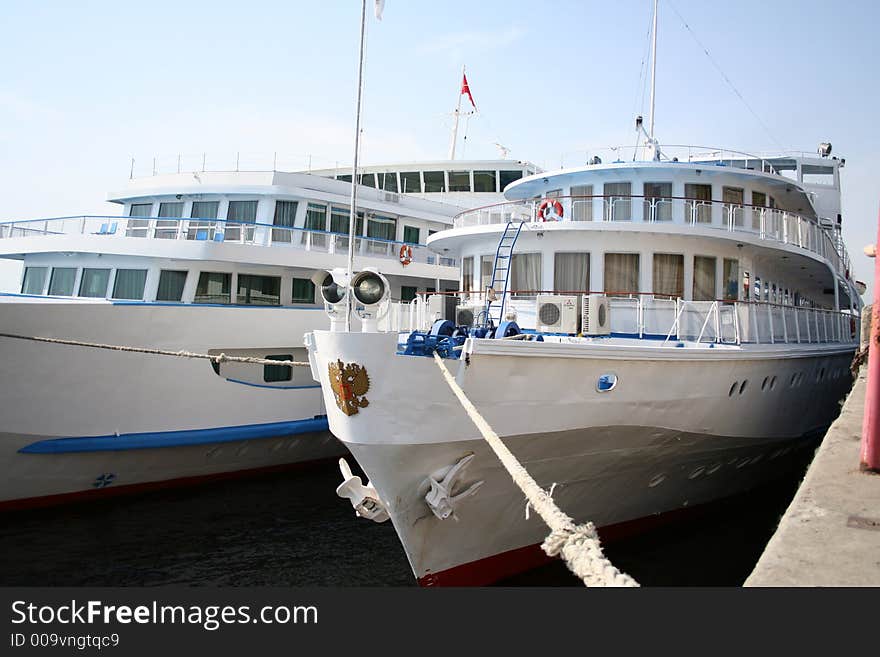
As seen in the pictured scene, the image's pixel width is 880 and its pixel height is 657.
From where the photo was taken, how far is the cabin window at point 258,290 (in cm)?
1494

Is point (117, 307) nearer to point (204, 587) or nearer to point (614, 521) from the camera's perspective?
point (204, 587)

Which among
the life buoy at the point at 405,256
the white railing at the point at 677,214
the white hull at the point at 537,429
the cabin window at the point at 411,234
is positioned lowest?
the white hull at the point at 537,429

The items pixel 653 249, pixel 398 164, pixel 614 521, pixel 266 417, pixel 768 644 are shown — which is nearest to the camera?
pixel 768 644

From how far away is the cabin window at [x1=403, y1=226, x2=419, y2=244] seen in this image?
20203 millimetres

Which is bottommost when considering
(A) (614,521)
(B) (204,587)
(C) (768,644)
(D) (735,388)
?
(B) (204,587)

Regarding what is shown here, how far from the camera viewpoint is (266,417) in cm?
1357

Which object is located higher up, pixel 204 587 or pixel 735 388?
pixel 735 388

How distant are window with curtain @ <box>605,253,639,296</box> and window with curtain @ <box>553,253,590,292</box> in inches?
13.9

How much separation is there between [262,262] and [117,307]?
11.9 feet

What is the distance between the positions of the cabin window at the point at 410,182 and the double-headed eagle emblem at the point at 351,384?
18302 millimetres

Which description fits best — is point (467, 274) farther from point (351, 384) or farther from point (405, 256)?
point (351, 384)

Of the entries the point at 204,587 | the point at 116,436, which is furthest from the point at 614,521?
the point at 116,436

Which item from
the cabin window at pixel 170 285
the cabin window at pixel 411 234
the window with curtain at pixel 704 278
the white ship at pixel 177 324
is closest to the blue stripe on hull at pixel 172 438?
the white ship at pixel 177 324

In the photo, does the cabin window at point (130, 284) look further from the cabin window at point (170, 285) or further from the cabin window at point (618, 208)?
the cabin window at point (618, 208)
